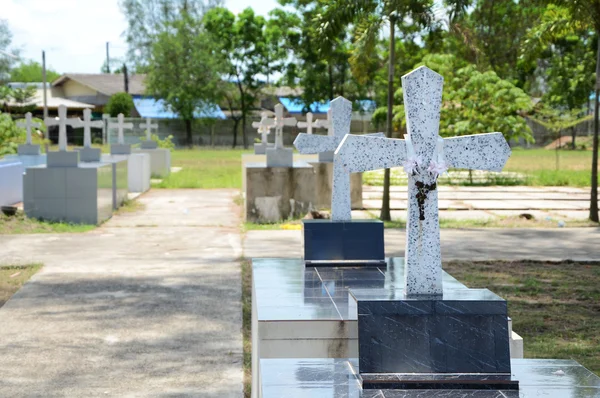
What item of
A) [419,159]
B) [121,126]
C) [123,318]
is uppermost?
[121,126]

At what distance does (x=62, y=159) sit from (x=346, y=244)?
995 centimetres

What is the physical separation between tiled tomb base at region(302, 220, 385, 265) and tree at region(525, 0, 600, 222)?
10402 mm

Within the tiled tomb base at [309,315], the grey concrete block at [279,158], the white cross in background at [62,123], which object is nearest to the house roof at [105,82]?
the white cross in background at [62,123]

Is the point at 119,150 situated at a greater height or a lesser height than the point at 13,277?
greater

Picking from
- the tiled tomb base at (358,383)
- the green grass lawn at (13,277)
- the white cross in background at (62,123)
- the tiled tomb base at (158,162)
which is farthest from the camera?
the tiled tomb base at (158,162)

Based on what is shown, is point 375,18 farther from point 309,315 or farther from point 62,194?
point 309,315

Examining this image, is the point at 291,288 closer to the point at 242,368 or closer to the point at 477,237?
the point at 242,368

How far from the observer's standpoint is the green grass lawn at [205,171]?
26734 millimetres

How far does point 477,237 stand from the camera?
14625 mm

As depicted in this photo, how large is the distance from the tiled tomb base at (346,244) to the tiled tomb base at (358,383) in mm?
2771

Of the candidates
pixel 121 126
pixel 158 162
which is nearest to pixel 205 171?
pixel 158 162

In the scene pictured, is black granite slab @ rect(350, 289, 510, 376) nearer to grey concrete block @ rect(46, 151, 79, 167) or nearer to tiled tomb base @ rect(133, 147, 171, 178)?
grey concrete block @ rect(46, 151, 79, 167)

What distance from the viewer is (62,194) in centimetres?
1602

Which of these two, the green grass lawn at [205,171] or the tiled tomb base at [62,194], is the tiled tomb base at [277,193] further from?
the green grass lawn at [205,171]
